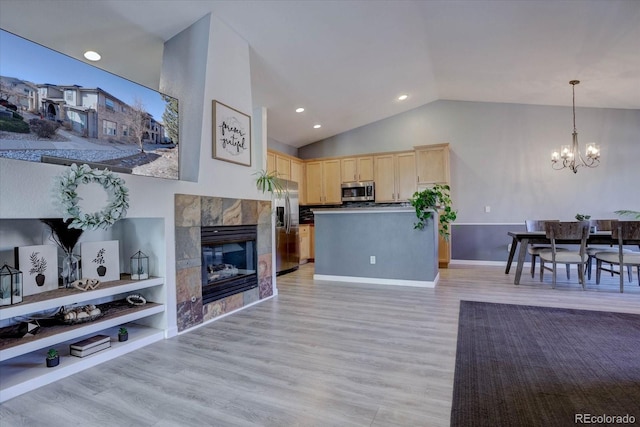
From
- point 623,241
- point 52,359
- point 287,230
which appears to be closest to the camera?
point 52,359

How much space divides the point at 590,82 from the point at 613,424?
513 centimetres

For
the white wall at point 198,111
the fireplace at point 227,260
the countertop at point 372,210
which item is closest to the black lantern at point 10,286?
the white wall at point 198,111

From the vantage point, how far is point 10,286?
1.88 metres

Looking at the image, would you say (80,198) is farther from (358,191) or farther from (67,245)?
(358,191)

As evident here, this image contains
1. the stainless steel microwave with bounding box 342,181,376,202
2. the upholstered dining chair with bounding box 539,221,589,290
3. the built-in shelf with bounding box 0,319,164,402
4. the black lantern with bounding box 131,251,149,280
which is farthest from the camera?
the stainless steel microwave with bounding box 342,181,376,202

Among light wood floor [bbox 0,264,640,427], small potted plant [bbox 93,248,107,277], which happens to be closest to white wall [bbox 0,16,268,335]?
small potted plant [bbox 93,248,107,277]

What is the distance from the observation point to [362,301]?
12.0 ft

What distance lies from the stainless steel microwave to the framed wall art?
3.76 m

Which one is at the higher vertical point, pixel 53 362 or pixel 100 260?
pixel 100 260

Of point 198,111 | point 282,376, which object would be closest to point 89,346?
point 282,376

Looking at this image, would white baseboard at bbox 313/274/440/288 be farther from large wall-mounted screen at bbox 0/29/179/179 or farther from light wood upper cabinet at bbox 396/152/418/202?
large wall-mounted screen at bbox 0/29/179/179

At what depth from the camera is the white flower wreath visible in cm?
198

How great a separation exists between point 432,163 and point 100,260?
5.65 meters

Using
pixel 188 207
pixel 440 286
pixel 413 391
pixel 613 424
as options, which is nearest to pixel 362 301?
pixel 440 286
